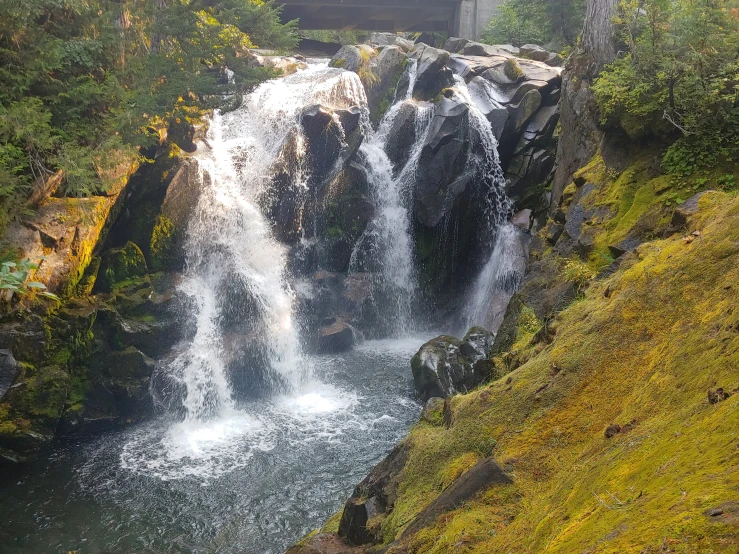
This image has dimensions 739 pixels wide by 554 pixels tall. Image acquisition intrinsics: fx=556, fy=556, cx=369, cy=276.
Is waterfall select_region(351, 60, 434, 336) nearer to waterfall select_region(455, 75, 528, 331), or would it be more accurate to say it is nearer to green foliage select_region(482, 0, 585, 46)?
waterfall select_region(455, 75, 528, 331)

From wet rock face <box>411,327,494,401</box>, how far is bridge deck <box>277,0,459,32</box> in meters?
21.1

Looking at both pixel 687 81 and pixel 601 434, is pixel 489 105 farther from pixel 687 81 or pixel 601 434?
pixel 601 434

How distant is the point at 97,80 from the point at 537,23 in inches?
788

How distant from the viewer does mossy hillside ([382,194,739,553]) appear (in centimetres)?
247

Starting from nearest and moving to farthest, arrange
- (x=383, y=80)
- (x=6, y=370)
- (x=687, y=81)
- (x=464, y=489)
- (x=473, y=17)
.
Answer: (x=464, y=489) < (x=687, y=81) < (x=6, y=370) < (x=383, y=80) < (x=473, y=17)

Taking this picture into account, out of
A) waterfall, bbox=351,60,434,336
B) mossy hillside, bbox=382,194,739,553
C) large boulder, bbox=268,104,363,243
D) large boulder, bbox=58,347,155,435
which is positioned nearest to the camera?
mossy hillside, bbox=382,194,739,553

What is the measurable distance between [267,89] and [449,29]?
15480 millimetres

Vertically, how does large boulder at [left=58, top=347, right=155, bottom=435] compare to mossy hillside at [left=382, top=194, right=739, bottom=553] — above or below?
below

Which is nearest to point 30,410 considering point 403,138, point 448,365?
point 448,365

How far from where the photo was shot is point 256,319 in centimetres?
1525

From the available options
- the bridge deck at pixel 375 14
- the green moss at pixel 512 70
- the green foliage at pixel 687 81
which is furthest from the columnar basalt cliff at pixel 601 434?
the bridge deck at pixel 375 14

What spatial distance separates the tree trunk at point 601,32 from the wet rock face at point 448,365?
6659 millimetres

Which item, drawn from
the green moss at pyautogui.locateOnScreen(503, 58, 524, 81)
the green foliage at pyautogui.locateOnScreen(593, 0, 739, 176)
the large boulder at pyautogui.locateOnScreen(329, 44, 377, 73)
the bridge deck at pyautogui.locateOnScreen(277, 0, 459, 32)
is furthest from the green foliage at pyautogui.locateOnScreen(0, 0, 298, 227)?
the bridge deck at pyautogui.locateOnScreen(277, 0, 459, 32)

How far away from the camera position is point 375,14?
29844 millimetres
